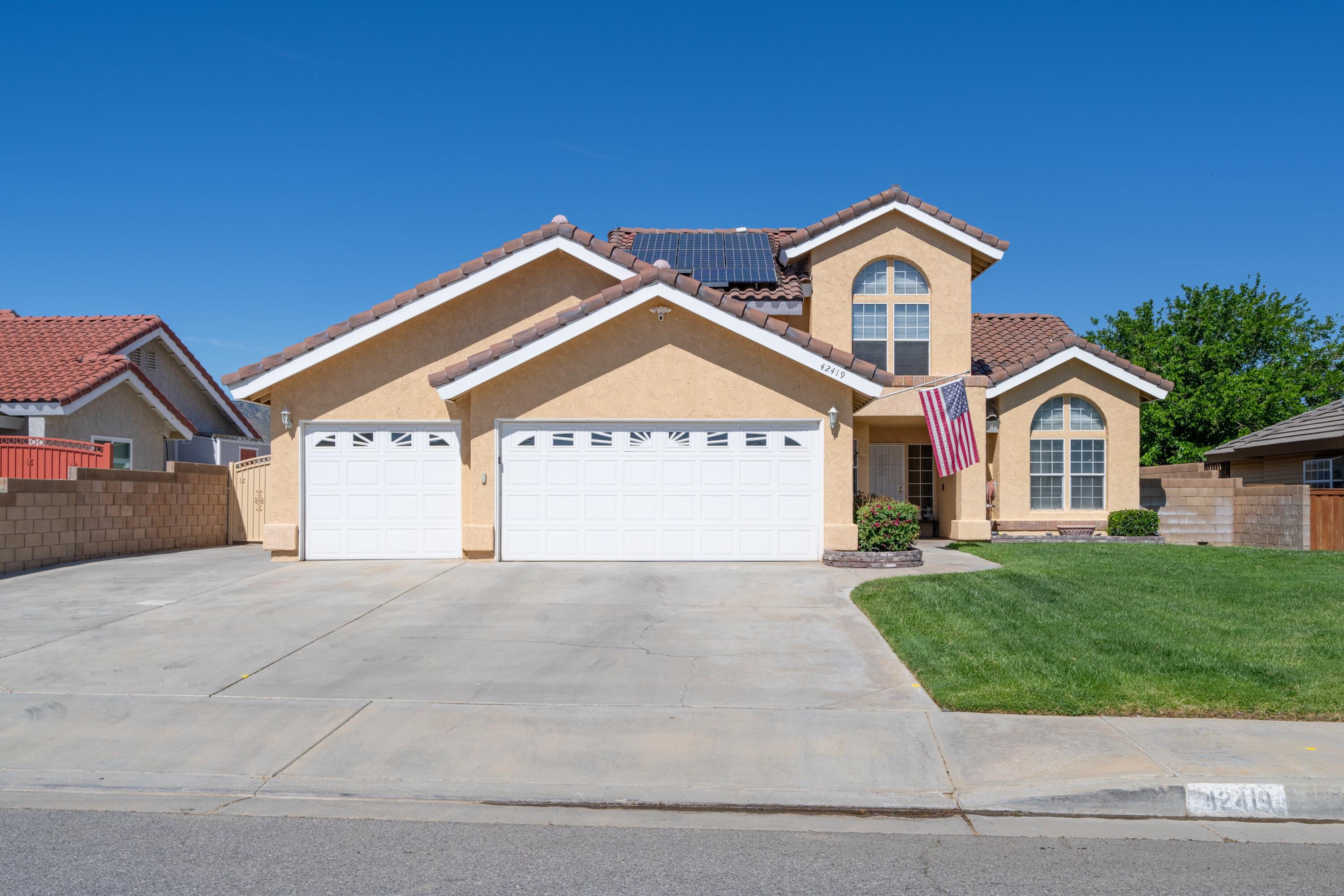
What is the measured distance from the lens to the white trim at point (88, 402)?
776 inches

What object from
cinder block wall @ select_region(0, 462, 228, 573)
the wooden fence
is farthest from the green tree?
cinder block wall @ select_region(0, 462, 228, 573)

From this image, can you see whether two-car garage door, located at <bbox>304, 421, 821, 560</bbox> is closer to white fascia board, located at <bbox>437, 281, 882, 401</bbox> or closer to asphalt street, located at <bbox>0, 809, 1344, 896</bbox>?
white fascia board, located at <bbox>437, 281, 882, 401</bbox>

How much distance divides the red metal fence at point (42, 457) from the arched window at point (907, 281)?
14.3m

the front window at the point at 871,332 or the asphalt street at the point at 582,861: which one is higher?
the front window at the point at 871,332

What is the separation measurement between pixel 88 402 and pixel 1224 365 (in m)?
36.3

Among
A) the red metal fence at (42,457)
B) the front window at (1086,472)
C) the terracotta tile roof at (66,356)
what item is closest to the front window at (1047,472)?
the front window at (1086,472)

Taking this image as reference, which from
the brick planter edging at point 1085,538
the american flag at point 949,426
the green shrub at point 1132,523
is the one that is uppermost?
the american flag at point 949,426

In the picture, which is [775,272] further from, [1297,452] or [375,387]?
[1297,452]

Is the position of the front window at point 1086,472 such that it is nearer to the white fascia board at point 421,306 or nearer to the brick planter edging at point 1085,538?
the brick planter edging at point 1085,538

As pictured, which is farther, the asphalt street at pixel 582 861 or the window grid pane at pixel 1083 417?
the window grid pane at pixel 1083 417

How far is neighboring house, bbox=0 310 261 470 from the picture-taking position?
20.1 metres

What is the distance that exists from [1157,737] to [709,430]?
8640 millimetres

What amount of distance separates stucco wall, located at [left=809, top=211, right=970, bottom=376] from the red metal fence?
1285 centimetres

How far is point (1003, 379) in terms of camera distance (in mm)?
19047
